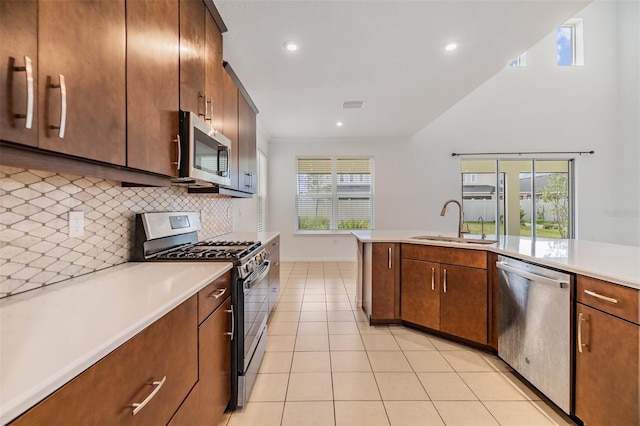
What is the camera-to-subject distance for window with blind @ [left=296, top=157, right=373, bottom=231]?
615cm

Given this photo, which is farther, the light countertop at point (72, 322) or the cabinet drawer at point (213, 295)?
the cabinet drawer at point (213, 295)

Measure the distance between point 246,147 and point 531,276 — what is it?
8.68 feet

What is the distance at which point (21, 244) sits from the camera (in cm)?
102

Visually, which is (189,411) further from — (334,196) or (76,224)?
(334,196)

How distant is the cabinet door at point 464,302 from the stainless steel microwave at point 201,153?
6.57 feet

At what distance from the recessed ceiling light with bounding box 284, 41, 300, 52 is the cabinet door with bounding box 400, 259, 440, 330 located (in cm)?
219

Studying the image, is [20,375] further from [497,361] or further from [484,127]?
[484,127]

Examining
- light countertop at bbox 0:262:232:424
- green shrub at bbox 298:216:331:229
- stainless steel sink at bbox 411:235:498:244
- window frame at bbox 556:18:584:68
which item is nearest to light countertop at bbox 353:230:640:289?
stainless steel sink at bbox 411:235:498:244

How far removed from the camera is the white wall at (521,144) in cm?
595

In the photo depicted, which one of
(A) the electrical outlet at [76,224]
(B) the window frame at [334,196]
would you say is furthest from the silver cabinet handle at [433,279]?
(B) the window frame at [334,196]

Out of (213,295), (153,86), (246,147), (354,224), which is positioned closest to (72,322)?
(213,295)

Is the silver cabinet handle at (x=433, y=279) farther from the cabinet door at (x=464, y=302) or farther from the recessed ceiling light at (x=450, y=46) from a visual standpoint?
the recessed ceiling light at (x=450, y=46)

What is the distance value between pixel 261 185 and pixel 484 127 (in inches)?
194

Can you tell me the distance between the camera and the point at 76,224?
4.09 feet
